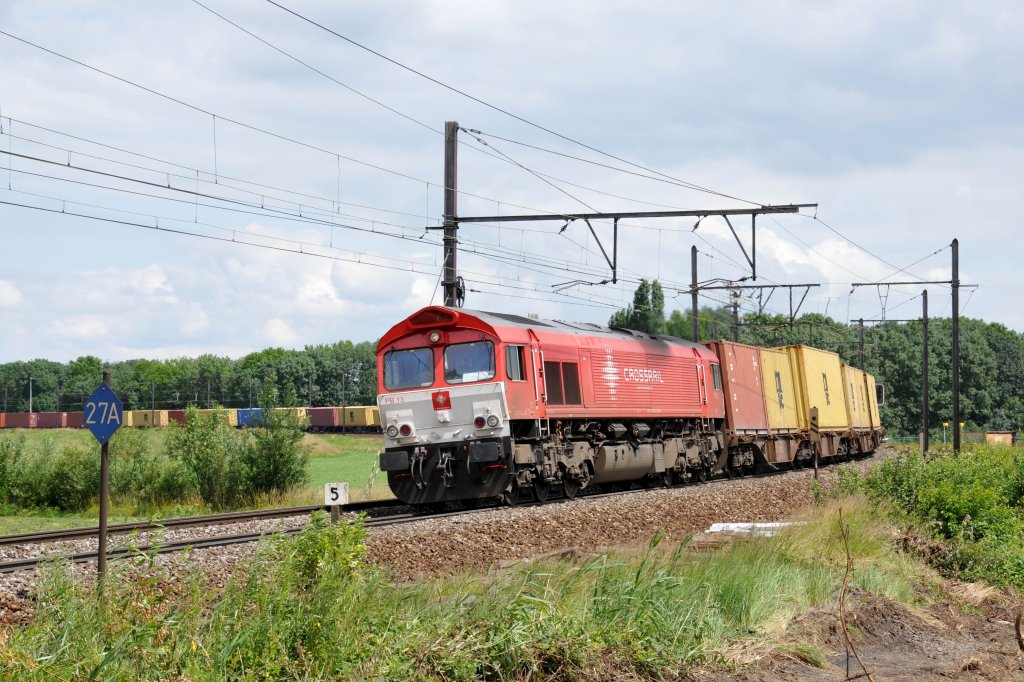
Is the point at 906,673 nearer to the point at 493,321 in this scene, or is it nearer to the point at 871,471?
the point at 871,471

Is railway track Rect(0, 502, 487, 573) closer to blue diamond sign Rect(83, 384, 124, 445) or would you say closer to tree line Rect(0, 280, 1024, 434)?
blue diamond sign Rect(83, 384, 124, 445)

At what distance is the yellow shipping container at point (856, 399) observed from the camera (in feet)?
133

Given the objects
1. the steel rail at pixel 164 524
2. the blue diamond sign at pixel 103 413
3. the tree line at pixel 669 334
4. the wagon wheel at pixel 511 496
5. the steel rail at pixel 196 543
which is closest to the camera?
the blue diamond sign at pixel 103 413

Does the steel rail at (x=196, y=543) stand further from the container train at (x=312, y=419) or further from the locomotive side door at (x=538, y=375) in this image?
the container train at (x=312, y=419)

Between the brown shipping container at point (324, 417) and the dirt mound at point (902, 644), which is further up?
the brown shipping container at point (324, 417)

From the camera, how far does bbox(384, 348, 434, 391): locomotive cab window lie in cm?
2009

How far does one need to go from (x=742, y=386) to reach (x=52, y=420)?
96811 millimetres

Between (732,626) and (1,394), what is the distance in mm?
171929

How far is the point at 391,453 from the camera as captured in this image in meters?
19.4

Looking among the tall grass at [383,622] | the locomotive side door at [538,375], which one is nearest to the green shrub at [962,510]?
the tall grass at [383,622]

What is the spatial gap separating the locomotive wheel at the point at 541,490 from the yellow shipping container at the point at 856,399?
880 inches

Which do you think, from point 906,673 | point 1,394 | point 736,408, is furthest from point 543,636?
point 1,394

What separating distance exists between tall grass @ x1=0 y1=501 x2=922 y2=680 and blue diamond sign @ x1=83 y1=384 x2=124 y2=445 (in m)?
2.41

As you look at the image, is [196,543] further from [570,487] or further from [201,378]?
[201,378]
